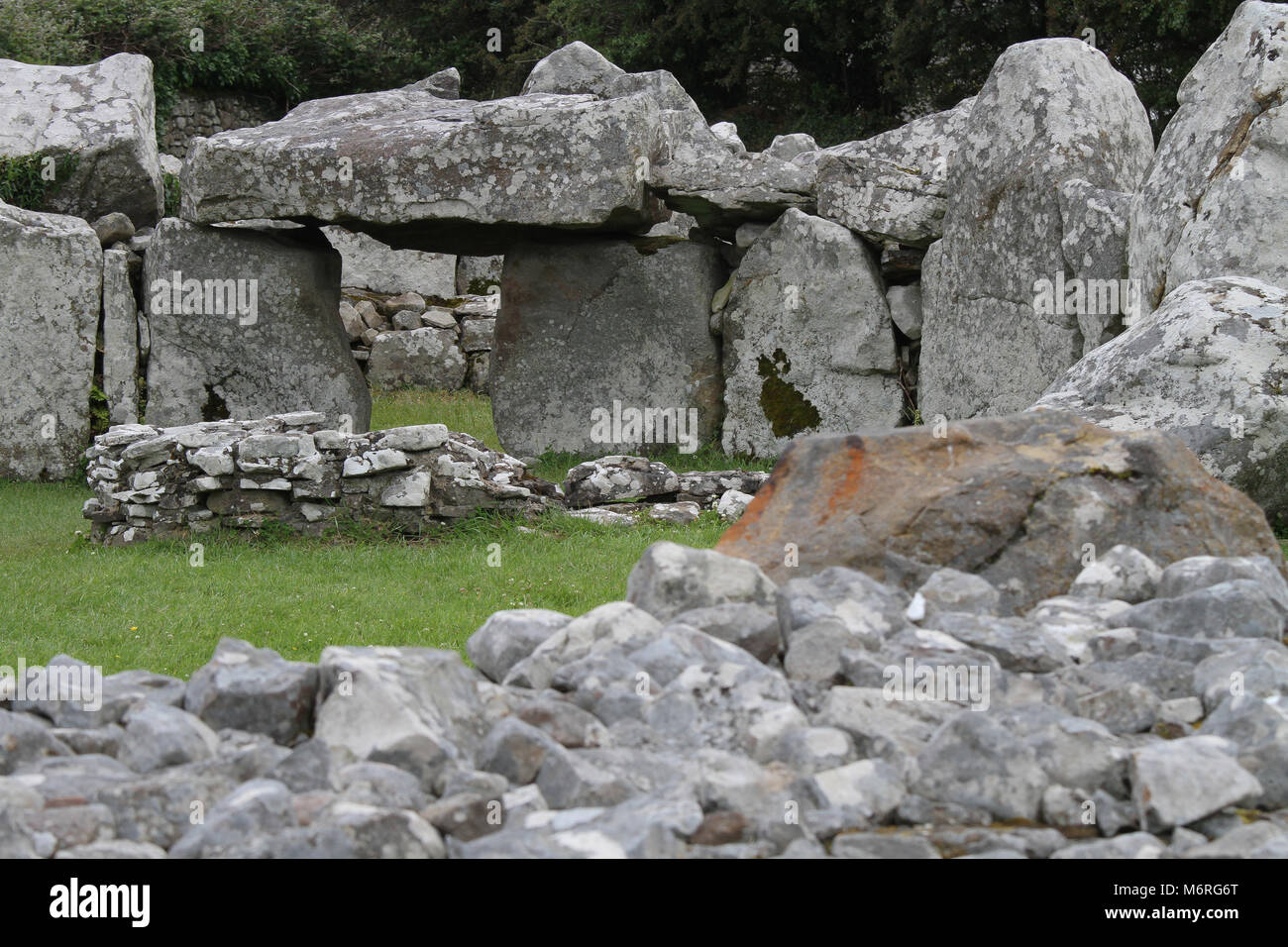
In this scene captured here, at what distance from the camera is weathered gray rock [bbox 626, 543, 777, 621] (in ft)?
13.2

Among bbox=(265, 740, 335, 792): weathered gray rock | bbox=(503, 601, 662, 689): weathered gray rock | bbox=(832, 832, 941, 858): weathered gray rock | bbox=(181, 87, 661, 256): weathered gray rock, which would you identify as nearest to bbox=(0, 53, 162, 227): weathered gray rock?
bbox=(181, 87, 661, 256): weathered gray rock

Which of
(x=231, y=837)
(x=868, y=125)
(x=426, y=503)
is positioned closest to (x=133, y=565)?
(x=426, y=503)

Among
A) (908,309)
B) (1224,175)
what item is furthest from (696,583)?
(908,309)

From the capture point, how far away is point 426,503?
862cm

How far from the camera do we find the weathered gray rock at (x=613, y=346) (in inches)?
465

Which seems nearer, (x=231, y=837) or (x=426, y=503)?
(x=231, y=837)

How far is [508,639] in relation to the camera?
13.1 ft

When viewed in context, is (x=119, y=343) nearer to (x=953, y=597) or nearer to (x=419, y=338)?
(x=419, y=338)

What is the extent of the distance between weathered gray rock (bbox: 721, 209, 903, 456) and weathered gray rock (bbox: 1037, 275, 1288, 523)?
12.8 feet

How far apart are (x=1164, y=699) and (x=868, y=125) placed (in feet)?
61.5

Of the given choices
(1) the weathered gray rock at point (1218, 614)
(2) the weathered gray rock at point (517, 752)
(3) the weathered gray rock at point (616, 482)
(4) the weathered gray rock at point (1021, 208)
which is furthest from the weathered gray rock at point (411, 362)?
(2) the weathered gray rock at point (517, 752)

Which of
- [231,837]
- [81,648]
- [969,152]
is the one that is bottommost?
[81,648]

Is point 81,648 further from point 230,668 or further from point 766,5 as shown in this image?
point 766,5

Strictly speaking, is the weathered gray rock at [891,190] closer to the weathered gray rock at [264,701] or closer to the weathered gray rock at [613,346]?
the weathered gray rock at [613,346]
